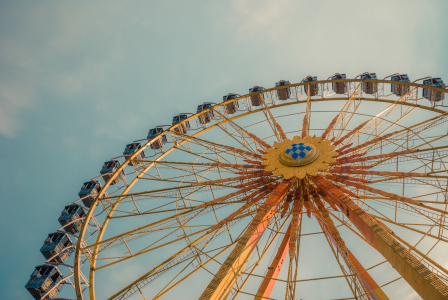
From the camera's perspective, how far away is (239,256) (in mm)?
12031

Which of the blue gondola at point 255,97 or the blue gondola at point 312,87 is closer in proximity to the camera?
the blue gondola at point 312,87

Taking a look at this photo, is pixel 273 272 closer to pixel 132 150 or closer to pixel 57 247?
pixel 57 247

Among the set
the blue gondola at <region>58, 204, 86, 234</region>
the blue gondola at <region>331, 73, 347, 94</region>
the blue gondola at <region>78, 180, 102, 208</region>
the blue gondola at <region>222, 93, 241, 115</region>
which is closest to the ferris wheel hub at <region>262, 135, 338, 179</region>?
the blue gondola at <region>331, 73, 347, 94</region>

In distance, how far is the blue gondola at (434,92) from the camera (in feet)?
61.6

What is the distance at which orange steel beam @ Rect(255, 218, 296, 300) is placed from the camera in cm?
1527

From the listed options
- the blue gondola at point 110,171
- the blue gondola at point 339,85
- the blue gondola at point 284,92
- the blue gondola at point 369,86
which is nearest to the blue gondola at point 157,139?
the blue gondola at point 110,171

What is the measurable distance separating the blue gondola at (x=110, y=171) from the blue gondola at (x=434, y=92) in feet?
68.9

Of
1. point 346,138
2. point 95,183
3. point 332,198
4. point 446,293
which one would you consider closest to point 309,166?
point 332,198

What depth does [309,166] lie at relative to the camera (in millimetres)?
15875

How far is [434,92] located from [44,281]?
2535 centimetres

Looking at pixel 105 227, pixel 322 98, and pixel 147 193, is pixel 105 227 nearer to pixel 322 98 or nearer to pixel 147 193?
pixel 147 193

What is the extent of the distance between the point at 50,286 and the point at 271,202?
45.1 ft

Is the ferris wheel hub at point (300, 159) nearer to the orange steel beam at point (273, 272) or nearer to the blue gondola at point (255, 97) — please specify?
the orange steel beam at point (273, 272)

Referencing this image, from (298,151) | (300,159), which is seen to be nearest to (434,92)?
(298,151)
